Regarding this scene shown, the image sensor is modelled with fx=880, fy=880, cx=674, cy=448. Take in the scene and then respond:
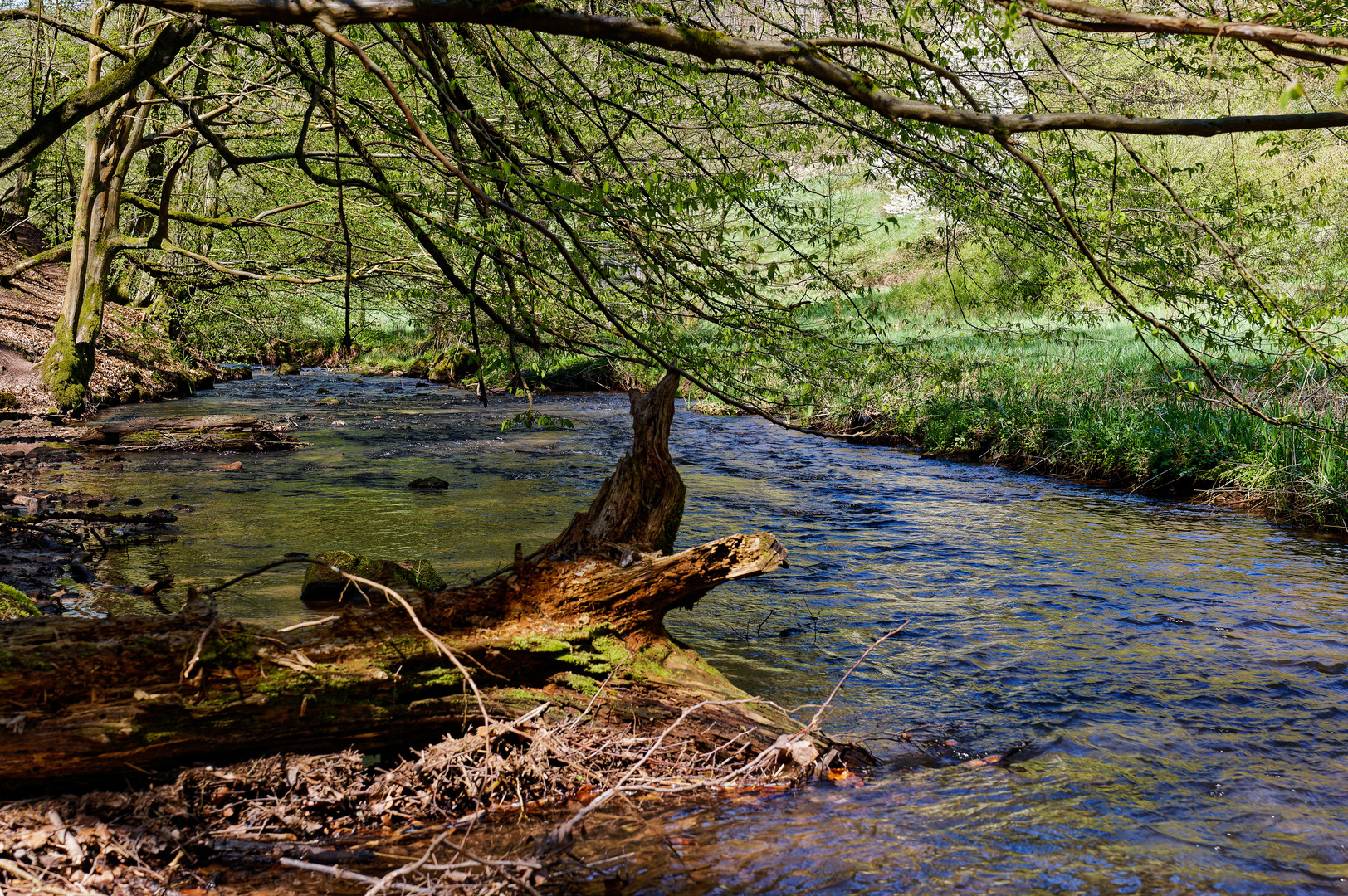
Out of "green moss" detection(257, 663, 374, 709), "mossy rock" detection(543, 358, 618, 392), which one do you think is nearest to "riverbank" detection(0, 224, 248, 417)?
"mossy rock" detection(543, 358, 618, 392)

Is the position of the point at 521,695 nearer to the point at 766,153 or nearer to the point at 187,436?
the point at 766,153

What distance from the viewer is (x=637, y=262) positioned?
5387mm

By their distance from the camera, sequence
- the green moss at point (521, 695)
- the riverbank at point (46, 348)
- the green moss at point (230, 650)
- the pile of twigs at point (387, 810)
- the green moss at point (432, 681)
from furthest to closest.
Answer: the riverbank at point (46, 348) < the green moss at point (521, 695) < the green moss at point (432, 681) < the green moss at point (230, 650) < the pile of twigs at point (387, 810)

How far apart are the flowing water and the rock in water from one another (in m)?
0.26

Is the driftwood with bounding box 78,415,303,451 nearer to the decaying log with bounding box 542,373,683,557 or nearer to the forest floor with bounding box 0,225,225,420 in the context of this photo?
the forest floor with bounding box 0,225,225,420

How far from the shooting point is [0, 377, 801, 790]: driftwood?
9.67 ft

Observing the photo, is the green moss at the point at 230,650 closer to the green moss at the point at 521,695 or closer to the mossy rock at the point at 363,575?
the mossy rock at the point at 363,575

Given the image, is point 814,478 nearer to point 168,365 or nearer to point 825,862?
point 825,862

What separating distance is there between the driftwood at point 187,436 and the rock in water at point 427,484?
12.2 ft

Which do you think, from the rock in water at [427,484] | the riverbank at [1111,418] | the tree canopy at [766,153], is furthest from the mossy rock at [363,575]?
the rock in water at [427,484]

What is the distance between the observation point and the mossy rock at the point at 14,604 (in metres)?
4.12

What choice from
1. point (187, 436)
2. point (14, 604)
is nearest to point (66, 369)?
point (187, 436)

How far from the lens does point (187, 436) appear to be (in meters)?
13.1

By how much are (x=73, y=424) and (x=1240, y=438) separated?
54.6 feet
